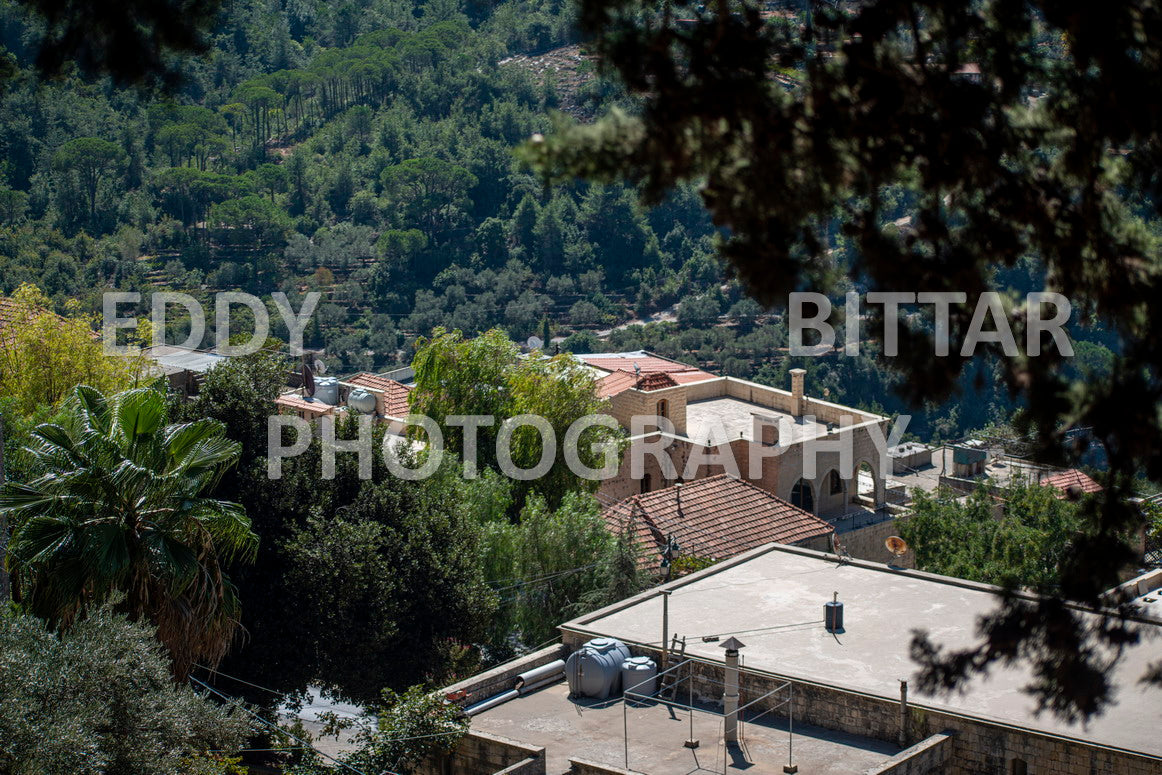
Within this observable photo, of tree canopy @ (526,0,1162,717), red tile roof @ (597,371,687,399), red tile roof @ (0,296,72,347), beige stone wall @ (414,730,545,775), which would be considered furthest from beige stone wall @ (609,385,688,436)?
tree canopy @ (526,0,1162,717)

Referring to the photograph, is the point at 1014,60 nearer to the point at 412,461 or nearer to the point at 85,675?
the point at 85,675

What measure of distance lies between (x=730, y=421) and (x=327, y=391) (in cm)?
1096

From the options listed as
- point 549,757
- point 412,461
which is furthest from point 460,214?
point 549,757

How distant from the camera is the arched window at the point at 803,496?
32062mm

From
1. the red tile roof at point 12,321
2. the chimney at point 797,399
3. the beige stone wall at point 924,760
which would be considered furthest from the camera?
the chimney at point 797,399

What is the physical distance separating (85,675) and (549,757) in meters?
4.79

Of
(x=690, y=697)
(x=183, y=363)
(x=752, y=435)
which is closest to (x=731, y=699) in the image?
(x=690, y=697)

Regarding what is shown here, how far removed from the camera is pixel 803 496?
32.1m

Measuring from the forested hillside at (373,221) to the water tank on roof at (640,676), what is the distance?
59177mm

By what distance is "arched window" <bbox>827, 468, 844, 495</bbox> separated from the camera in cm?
3250

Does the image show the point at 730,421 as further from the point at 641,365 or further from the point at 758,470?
the point at 641,365

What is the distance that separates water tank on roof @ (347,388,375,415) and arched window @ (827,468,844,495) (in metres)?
10.9

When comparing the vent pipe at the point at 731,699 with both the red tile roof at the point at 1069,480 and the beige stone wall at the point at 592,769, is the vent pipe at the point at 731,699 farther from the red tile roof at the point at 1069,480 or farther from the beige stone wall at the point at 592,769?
the red tile roof at the point at 1069,480

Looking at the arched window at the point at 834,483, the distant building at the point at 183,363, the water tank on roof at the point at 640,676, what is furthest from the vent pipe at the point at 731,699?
the distant building at the point at 183,363
